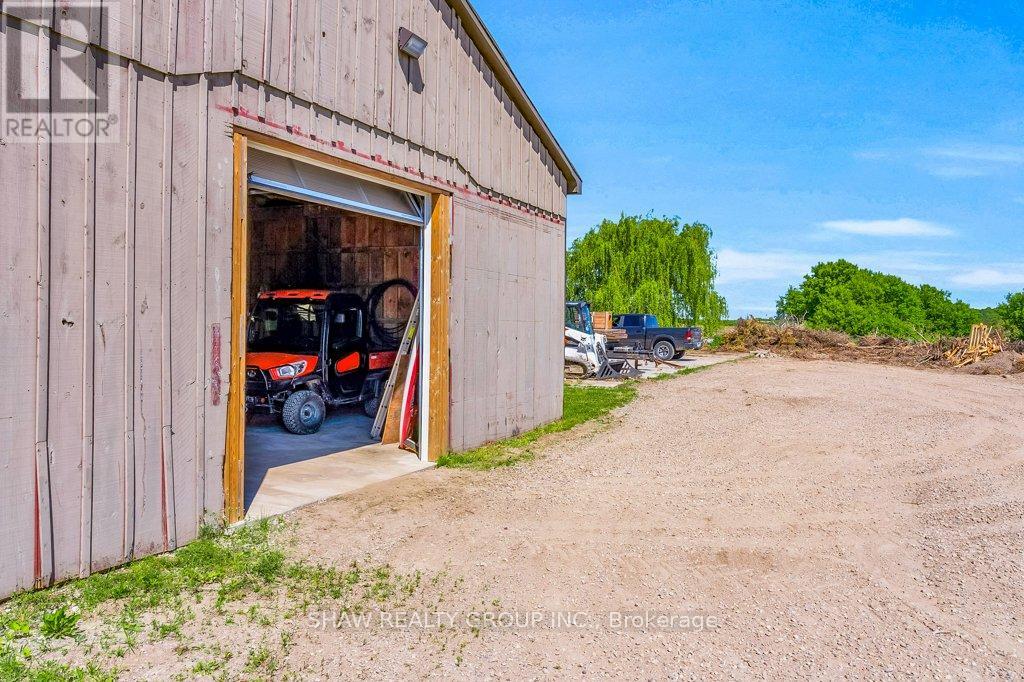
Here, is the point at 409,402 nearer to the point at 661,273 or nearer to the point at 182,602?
the point at 182,602

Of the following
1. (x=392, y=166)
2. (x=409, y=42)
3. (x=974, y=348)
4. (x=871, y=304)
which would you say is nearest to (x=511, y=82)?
(x=409, y=42)

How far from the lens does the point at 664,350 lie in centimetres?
2681

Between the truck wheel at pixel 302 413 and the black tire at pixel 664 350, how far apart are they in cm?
1882

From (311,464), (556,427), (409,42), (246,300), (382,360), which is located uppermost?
(409,42)

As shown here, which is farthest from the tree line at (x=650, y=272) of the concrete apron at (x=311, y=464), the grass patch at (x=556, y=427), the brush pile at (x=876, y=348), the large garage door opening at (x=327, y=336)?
the concrete apron at (x=311, y=464)

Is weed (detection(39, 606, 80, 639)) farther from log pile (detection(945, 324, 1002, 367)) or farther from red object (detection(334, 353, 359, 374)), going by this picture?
log pile (detection(945, 324, 1002, 367))

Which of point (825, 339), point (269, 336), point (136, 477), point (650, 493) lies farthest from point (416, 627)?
point (825, 339)

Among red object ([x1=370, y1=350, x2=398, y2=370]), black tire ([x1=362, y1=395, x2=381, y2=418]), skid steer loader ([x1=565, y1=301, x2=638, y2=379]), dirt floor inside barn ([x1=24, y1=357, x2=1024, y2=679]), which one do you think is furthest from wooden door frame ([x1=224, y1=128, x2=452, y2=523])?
skid steer loader ([x1=565, y1=301, x2=638, y2=379])

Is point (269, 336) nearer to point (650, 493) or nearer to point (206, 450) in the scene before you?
point (206, 450)

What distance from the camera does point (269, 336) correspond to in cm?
1088

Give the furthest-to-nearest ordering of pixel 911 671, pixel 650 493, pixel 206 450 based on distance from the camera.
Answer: pixel 650 493 → pixel 206 450 → pixel 911 671

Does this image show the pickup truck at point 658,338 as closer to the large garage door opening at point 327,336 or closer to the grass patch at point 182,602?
the large garage door opening at point 327,336

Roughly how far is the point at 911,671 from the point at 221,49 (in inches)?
243

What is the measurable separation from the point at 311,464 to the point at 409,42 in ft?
16.1
